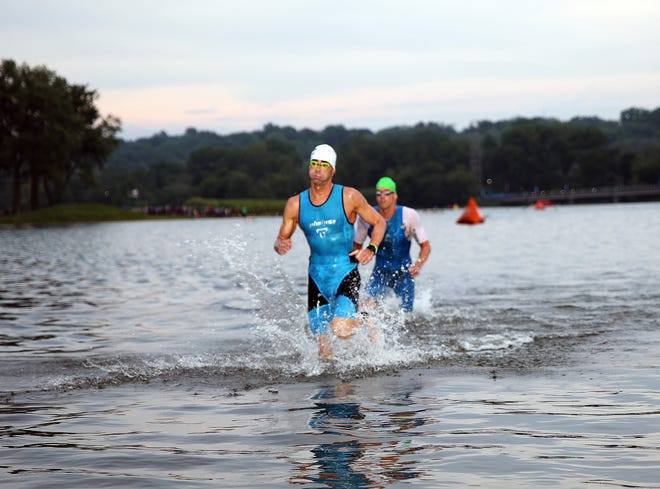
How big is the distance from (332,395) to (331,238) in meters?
1.68

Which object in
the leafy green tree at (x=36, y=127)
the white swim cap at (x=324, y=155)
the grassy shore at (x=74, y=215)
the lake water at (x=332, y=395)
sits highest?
the leafy green tree at (x=36, y=127)

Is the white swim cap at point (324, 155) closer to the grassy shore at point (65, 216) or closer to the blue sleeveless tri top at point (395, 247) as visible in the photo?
the blue sleeveless tri top at point (395, 247)

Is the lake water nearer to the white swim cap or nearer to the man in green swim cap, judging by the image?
the man in green swim cap

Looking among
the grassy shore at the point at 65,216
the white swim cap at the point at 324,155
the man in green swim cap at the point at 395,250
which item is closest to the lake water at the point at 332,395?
the man in green swim cap at the point at 395,250

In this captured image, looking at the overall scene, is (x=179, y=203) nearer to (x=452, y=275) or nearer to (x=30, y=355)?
(x=452, y=275)

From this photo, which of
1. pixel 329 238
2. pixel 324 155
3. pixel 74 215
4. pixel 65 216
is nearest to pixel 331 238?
pixel 329 238

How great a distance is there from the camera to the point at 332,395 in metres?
9.20

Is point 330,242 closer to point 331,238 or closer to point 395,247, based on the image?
point 331,238

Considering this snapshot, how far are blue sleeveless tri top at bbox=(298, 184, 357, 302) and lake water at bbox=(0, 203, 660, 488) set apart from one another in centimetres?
86

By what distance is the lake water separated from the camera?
6.41 metres

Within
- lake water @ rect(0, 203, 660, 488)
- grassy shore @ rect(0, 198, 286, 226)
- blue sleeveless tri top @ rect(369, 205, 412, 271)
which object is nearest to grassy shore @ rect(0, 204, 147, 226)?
grassy shore @ rect(0, 198, 286, 226)

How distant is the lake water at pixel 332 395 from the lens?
641 centimetres

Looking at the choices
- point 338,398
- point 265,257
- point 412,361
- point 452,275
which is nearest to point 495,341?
point 412,361

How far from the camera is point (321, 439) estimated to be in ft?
23.8
